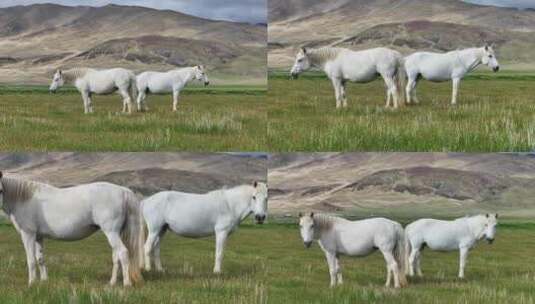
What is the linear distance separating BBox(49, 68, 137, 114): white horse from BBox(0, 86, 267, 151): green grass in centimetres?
41

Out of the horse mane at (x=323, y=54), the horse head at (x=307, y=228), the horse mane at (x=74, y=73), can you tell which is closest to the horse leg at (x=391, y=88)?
the horse mane at (x=323, y=54)

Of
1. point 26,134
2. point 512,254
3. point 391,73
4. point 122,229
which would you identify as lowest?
point 512,254

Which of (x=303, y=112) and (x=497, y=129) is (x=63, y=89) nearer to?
(x=303, y=112)

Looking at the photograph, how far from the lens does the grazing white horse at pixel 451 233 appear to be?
16.8 meters

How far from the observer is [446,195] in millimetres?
26078

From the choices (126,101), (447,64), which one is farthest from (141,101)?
(447,64)

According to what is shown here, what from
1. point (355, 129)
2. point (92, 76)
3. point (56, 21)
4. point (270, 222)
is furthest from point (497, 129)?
point (56, 21)

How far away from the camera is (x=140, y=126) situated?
14.8m

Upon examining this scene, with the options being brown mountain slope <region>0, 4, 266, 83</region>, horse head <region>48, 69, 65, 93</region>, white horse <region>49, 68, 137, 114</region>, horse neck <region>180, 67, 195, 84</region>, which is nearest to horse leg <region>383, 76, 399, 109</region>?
brown mountain slope <region>0, 4, 266, 83</region>

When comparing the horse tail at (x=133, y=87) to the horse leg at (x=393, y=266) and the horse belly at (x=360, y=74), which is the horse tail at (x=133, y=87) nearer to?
the horse belly at (x=360, y=74)

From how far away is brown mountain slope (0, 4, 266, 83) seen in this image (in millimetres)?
19109

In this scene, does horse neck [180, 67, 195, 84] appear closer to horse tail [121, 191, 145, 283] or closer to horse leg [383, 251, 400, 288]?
horse tail [121, 191, 145, 283]

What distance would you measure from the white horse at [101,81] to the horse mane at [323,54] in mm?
4929

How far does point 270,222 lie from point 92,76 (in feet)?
21.9
